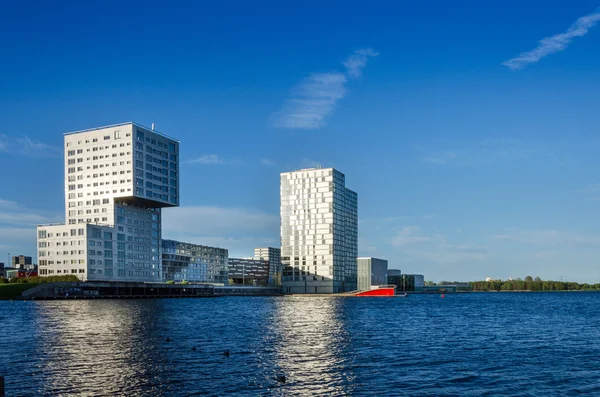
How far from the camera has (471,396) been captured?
40.9 meters

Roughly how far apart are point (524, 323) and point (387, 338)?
38687mm

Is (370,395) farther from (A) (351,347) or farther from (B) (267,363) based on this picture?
(A) (351,347)

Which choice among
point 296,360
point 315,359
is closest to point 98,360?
point 296,360

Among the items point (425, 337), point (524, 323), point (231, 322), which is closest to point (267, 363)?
point (425, 337)

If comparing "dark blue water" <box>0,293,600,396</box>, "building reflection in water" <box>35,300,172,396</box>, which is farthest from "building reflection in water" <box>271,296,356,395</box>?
"building reflection in water" <box>35,300,172,396</box>

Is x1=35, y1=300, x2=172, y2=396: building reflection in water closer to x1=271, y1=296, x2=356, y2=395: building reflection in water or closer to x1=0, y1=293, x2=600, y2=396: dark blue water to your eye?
x1=0, y1=293, x2=600, y2=396: dark blue water

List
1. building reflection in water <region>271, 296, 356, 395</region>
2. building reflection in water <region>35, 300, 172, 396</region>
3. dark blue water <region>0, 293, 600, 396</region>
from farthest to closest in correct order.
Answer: building reflection in water <region>271, 296, 356, 395</region>
dark blue water <region>0, 293, 600, 396</region>
building reflection in water <region>35, 300, 172, 396</region>

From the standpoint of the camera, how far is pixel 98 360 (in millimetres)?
54562

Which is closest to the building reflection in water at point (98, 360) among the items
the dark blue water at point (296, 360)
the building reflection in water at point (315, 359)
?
the dark blue water at point (296, 360)

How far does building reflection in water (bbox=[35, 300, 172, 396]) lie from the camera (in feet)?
141

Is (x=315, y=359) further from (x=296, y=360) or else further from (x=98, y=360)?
(x=98, y=360)

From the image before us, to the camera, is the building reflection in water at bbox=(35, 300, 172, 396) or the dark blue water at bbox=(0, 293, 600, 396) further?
the dark blue water at bbox=(0, 293, 600, 396)

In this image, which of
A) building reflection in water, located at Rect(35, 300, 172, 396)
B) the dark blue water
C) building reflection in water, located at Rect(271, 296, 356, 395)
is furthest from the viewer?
building reflection in water, located at Rect(271, 296, 356, 395)

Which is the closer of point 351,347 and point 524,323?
point 351,347
